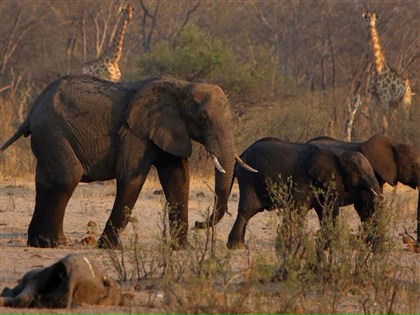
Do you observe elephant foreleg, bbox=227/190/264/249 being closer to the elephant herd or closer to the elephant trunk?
the elephant herd

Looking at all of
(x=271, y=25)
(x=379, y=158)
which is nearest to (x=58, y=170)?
(x=379, y=158)

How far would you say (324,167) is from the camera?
37.0 feet

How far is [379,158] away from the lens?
11.9 m

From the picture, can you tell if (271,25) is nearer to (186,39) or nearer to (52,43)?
(52,43)

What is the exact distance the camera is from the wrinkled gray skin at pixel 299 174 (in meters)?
11.3

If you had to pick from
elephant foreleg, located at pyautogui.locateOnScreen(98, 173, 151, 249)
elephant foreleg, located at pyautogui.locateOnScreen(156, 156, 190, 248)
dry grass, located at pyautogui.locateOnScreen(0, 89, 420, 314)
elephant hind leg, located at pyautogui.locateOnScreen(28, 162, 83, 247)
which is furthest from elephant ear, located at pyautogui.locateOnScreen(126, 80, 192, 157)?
dry grass, located at pyautogui.locateOnScreen(0, 89, 420, 314)

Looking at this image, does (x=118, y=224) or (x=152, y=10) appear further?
(x=152, y=10)

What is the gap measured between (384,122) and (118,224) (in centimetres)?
1122

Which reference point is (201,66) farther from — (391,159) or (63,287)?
(63,287)

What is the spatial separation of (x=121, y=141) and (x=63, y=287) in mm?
3459

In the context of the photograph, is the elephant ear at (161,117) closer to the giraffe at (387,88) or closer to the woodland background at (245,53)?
the woodland background at (245,53)

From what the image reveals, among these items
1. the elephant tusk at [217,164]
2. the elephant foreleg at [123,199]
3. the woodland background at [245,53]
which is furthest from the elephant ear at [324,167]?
the woodland background at [245,53]

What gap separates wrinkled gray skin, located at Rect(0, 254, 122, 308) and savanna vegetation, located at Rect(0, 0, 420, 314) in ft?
1.34

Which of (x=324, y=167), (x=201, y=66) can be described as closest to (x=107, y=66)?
(x=201, y=66)
